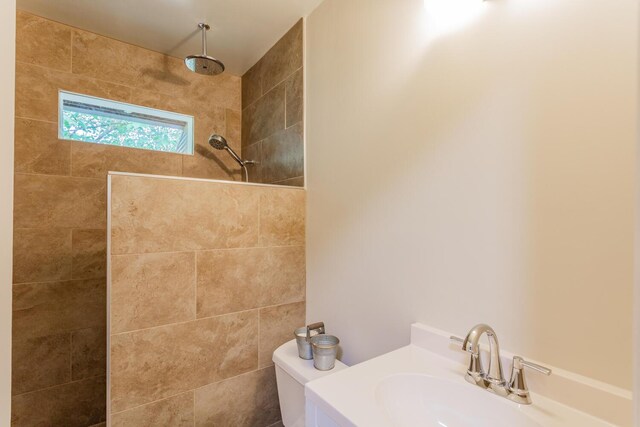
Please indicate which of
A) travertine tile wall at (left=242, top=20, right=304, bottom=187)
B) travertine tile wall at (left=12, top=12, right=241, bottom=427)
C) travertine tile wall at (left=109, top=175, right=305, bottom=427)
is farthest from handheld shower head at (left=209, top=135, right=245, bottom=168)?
travertine tile wall at (left=109, top=175, right=305, bottom=427)

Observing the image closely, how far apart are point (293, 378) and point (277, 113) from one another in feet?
4.85

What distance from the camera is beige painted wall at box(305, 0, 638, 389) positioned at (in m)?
0.67

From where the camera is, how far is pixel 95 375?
1771 millimetres

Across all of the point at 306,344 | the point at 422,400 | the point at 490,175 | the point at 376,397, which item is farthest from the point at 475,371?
the point at 306,344

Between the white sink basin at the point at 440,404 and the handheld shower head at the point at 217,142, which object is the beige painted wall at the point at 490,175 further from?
the handheld shower head at the point at 217,142

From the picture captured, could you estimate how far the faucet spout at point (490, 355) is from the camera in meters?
0.74

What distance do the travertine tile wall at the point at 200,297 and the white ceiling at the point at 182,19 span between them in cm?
99

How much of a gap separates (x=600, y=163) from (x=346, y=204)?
2.84ft

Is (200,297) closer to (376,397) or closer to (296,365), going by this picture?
(296,365)

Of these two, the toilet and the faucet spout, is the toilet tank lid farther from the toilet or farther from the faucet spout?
the faucet spout

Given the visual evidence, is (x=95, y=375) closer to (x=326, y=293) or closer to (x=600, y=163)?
(x=326, y=293)

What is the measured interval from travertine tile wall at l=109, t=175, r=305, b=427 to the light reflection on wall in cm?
95

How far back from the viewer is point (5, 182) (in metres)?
0.43

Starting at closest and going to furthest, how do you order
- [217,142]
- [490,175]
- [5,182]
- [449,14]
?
[5,182] < [490,175] < [449,14] < [217,142]
